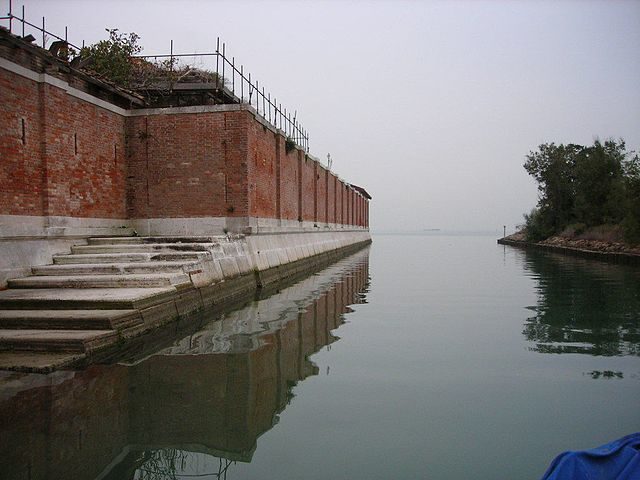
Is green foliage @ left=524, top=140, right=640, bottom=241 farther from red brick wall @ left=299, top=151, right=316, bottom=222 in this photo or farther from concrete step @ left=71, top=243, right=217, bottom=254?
concrete step @ left=71, top=243, right=217, bottom=254

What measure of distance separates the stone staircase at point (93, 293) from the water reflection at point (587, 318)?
613 centimetres

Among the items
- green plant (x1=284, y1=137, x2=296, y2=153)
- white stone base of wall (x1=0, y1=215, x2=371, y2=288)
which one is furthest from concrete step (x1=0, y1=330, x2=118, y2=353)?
green plant (x1=284, y1=137, x2=296, y2=153)

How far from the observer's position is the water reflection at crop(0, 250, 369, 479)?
3652 mm

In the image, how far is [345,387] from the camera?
5402 mm

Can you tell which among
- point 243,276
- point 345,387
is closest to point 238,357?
point 345,387

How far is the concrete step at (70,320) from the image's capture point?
6.64 meters

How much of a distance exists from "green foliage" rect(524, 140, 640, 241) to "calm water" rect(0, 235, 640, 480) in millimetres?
24503

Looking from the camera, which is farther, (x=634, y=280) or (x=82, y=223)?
(x=634, y=280)

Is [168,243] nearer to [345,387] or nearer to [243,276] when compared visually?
[243,276]

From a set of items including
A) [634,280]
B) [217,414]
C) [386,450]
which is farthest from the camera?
[634,280]

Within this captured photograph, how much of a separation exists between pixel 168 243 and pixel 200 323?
3.11m

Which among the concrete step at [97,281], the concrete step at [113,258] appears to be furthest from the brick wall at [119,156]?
the concrete step at [97,281]

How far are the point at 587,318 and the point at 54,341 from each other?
368 inches

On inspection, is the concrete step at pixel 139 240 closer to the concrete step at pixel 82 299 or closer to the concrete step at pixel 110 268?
the concrete step at pixel 110 268
